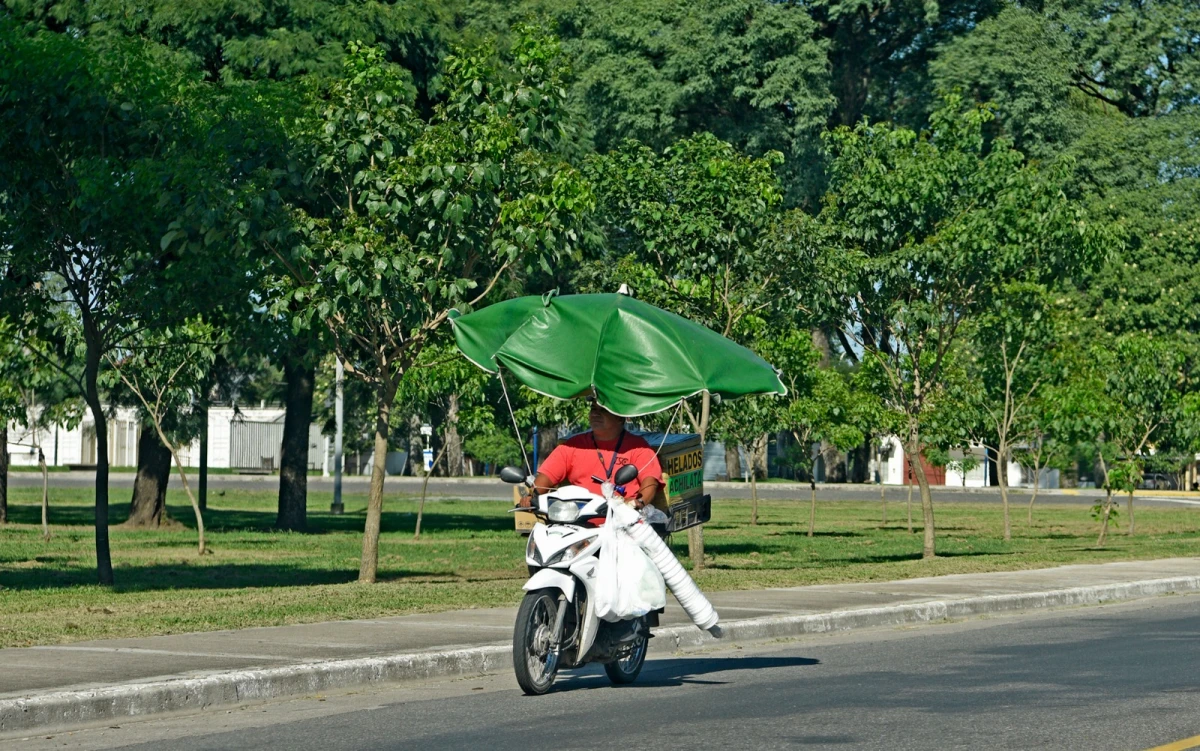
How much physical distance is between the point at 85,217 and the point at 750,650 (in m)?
8.83

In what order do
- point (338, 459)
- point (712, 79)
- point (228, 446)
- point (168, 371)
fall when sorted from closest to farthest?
point (168, 371) < point (712, 79) < point (338, 459) < point (228, 446)

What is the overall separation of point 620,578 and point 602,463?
2.68 feet

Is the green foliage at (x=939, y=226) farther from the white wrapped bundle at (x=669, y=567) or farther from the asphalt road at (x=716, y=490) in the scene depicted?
the asphalt road at (x=716, y=490)

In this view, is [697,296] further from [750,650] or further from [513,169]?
[750,650]

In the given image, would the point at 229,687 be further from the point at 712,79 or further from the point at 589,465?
the point at 712,79

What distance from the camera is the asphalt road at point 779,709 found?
28.5 ft

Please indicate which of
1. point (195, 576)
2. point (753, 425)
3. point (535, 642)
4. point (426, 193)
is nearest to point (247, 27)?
point (195, 576)

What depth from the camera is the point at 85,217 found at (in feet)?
58.3

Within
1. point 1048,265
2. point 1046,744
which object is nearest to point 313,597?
point 1046,744

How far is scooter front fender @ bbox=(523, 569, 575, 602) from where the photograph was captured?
1009 centimetres

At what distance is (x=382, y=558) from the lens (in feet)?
85.9

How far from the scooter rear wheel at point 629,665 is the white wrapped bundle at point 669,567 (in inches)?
13.8

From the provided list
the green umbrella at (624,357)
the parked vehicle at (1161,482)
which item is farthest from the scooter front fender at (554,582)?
the parked vehicle at (1161,482)

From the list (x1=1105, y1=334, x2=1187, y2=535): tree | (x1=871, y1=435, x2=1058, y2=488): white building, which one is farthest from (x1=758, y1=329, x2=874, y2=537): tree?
(x1=871, y1=435, x2=1058, y2=488): white building
